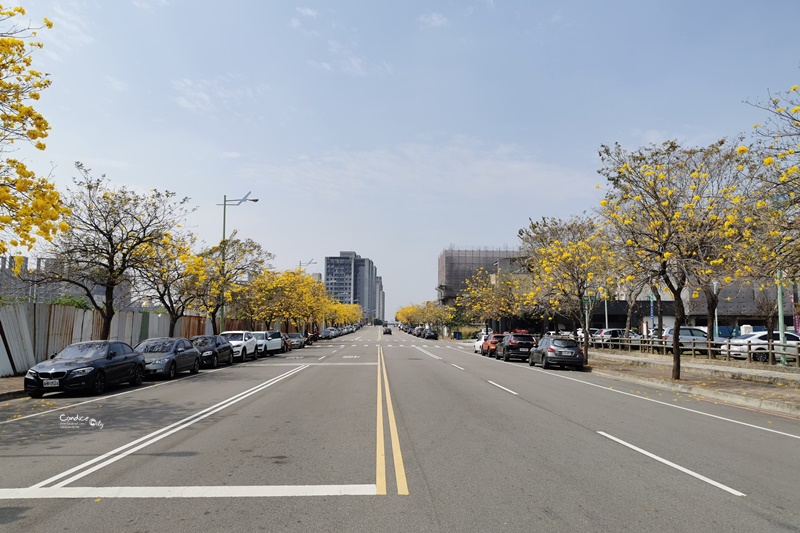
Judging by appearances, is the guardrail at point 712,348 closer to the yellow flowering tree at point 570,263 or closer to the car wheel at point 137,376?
the yellow flowering tree at point 570,263

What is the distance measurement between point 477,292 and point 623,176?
3441 centimetres

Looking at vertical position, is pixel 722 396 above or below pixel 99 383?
below

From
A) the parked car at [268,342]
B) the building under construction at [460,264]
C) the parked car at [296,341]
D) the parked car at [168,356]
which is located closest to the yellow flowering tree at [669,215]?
the parked car at [168,356]

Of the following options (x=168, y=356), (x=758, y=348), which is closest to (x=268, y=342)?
(x=168, y=356)

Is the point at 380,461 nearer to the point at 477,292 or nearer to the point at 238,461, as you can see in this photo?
the point at 238,461

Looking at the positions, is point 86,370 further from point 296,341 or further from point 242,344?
point 296,341

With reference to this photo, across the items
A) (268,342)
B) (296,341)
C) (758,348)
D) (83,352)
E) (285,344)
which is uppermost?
(83,352)

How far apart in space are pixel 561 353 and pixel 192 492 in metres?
21.6

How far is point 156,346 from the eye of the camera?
20.2 m

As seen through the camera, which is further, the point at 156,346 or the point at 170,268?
the point at 170,268

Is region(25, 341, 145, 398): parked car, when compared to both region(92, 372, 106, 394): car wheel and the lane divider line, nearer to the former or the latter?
region(92, 372, 106, 394): car wheel

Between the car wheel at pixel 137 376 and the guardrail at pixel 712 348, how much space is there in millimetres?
22217

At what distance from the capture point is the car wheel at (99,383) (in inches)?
582

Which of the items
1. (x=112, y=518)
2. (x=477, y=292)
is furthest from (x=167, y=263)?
(x=477, y=292)
